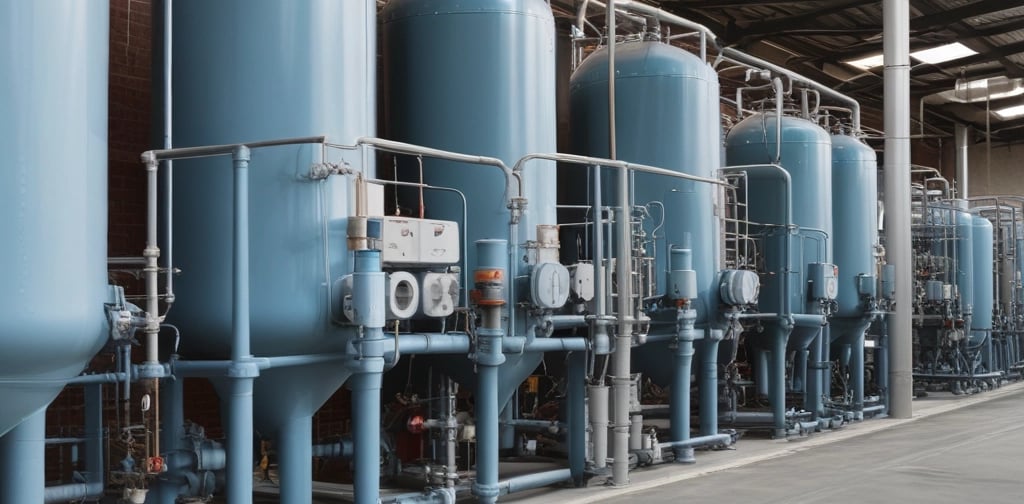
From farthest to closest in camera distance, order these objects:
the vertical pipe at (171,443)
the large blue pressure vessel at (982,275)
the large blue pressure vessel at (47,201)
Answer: the large blue pressure vessel at (982,275)
the vertical pipe at (171,443)
the large blue pressure vessel at (47,201)

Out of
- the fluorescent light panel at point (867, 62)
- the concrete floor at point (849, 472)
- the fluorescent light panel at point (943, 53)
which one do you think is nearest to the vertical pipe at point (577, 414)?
the concrete floor at point (849, 472)

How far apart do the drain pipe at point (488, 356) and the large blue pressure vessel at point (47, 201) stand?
9.21 feet

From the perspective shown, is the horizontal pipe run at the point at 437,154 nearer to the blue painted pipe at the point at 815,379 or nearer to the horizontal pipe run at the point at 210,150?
the horizontal pipe run at the point at 210,150

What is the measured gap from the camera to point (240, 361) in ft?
19.2

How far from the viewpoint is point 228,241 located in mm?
6270

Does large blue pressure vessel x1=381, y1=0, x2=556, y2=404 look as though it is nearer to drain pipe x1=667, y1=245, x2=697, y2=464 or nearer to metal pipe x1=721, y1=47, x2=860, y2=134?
drain pipe x1=667, y1=245, x2=697, y2=464

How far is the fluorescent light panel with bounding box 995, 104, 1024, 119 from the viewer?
26.9 meters

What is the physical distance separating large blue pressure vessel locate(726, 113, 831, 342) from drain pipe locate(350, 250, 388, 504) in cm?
658

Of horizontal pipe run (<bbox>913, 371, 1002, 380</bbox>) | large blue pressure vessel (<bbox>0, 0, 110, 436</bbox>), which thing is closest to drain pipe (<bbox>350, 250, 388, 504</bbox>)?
large blue pressure vessel (<bbox>0, 0, 110, 436</bbox>)

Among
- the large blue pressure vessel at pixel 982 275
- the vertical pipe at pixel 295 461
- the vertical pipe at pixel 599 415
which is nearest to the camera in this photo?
the vertical pipe at pixel 295 461

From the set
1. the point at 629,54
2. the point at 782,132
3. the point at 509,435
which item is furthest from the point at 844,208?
the point at 509,435

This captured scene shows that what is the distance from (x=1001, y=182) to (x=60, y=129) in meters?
31.0

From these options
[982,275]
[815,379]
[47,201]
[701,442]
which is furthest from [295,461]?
[982,275]

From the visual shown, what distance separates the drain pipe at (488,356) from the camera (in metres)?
7.28
